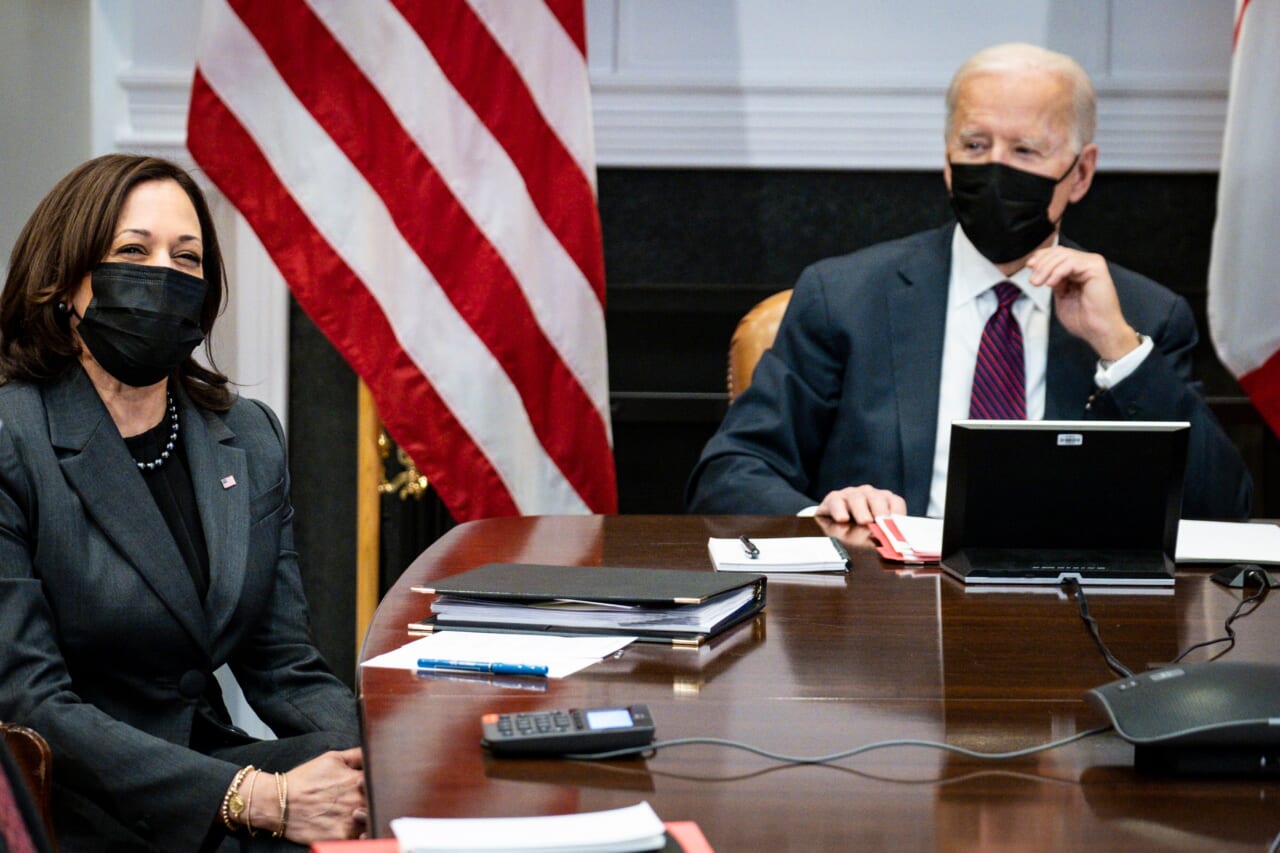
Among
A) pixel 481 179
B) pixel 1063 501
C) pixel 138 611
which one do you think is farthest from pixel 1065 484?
pixel 481 179

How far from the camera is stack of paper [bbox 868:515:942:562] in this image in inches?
68.3

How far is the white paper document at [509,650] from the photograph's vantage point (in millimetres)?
1221

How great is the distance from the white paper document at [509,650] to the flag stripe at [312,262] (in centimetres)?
151

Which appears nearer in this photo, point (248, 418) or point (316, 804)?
point (316, 804)

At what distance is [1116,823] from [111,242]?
1.32 metres

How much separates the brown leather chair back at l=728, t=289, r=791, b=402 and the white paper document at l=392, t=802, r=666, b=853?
72.7 inches

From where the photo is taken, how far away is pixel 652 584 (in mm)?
1376

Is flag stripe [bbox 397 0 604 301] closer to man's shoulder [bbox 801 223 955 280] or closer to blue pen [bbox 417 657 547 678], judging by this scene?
man's shoulder [bbox 801 223 955 280]

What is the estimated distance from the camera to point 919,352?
245 centimetres

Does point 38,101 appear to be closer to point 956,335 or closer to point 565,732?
point 956,335

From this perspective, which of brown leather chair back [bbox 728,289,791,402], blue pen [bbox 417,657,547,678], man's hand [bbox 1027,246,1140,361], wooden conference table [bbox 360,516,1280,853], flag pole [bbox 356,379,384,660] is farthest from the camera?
flag pole [bbox 356,379,384,660]

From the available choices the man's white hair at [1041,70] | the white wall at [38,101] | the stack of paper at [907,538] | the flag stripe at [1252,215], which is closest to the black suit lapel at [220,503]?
the stack of paper at [907,538]

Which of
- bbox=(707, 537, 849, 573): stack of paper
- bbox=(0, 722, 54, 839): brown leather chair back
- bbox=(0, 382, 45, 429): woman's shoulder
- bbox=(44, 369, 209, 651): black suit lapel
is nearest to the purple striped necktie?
bbox=(707, 537, 849, 573): stack of paper

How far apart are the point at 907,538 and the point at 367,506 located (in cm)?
163
